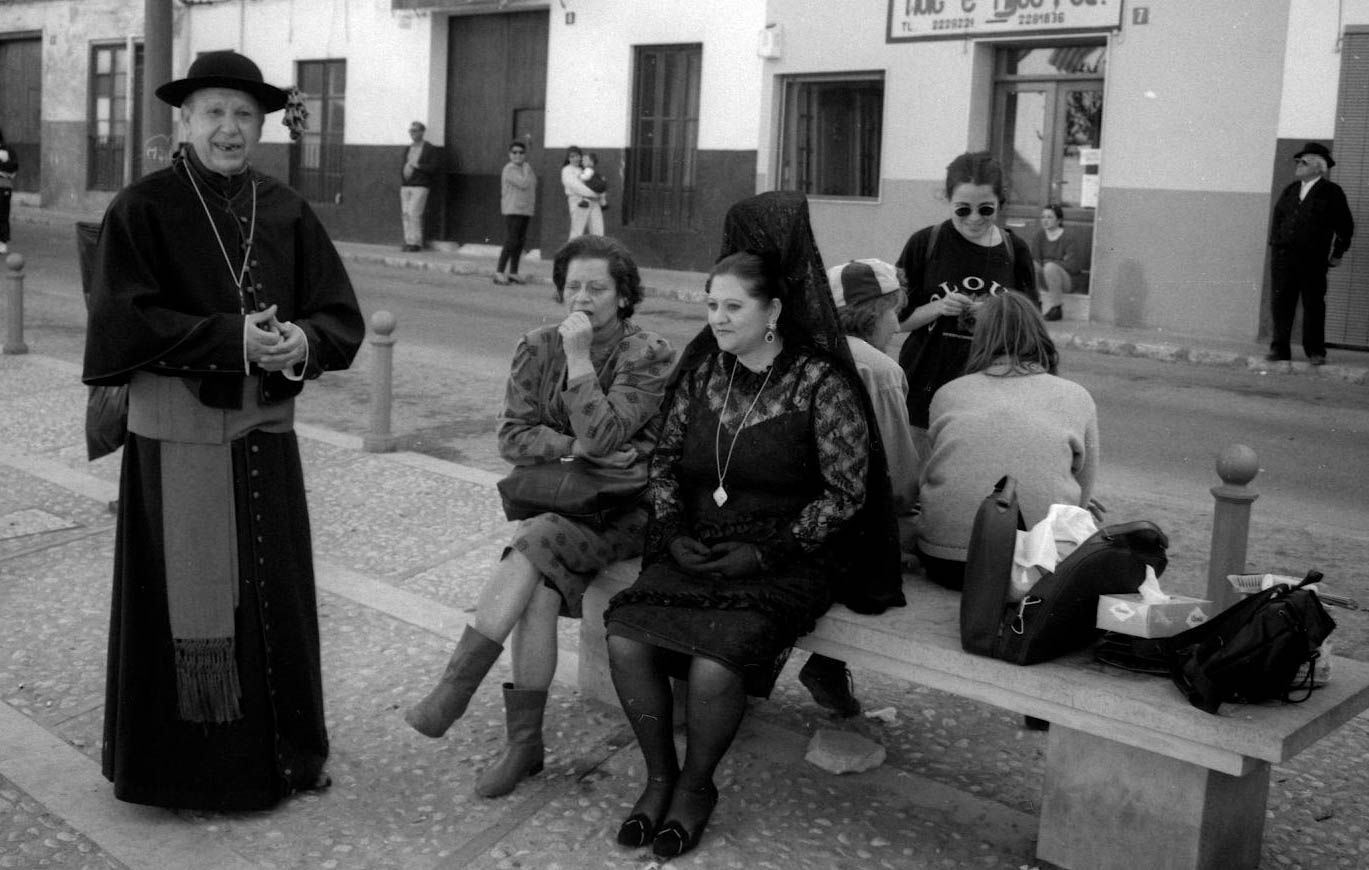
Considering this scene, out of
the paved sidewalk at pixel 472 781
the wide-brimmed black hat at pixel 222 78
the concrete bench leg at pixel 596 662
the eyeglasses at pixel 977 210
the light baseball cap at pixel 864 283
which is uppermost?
the wide-brimmed black hat at pixel 222 78

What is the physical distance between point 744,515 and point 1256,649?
4.42 ft

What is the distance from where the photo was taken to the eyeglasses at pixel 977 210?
5.40 meters

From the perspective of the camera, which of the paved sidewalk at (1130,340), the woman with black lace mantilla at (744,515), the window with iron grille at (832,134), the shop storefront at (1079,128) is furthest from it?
the window with iron grille at (832,134)

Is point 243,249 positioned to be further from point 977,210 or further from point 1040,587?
point 977,210

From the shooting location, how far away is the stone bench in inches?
132

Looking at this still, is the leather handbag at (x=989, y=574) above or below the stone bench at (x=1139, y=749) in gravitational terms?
above

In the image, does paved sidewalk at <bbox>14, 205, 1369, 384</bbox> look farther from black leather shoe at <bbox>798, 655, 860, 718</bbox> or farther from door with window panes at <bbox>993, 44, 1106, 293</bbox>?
black leather shoe at <bbox>798, 655, 860, 718</bbox>

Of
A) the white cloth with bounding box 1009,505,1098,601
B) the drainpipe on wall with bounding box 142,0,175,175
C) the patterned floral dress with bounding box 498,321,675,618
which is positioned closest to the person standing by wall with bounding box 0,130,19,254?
the drainpipe on wall with bounding box 142,0,175,175

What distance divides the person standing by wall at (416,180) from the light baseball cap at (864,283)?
1935 centimetres

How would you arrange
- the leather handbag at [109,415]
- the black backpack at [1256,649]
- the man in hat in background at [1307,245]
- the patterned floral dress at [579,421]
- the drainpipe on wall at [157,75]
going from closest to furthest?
the black backpack at [1256,649] → the leather handbag at [109,415] → the patterned floral dress at [579,421] → the drainpipe on wall at [157,75] → the man in hat in background at [1307,245]

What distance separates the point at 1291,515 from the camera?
7879 millimetres

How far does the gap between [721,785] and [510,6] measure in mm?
19973

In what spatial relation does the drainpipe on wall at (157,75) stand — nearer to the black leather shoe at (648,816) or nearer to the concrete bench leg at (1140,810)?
the black leather shoe at (648,816)

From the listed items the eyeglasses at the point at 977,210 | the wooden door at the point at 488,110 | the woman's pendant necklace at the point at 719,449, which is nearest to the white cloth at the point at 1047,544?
the woman's pendant necklace at the point at 719,449
